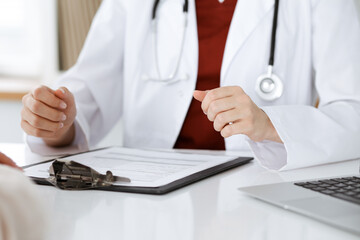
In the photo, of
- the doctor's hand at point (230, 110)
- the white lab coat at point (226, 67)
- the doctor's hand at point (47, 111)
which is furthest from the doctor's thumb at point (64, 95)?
the doctor's hand at point (230, 110)

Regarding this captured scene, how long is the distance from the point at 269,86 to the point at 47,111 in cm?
53

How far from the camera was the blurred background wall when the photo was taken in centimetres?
237

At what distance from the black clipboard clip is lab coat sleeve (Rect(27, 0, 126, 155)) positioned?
0.62m

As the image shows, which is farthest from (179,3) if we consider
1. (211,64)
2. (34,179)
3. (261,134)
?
(34,179)

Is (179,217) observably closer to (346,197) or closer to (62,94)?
(346,197)

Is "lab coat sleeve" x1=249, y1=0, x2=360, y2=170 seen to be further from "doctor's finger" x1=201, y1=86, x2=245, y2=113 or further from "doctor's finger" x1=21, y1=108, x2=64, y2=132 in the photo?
"doctor's finger" x1=21, y1=108, x2=64, y2=132

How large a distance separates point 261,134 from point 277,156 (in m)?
0.06

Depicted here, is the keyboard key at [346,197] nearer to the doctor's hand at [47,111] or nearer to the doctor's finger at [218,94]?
the doctor's finger at [218,94]

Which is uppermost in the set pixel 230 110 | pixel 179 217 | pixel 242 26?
pixel 242 26

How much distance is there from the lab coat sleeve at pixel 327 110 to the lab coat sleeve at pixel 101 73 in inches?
22.0

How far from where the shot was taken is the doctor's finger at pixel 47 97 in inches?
36.8

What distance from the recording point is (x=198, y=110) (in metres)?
1.25

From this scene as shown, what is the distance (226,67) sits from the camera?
1202 mm

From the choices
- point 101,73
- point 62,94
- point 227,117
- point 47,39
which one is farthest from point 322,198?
point 47,39
